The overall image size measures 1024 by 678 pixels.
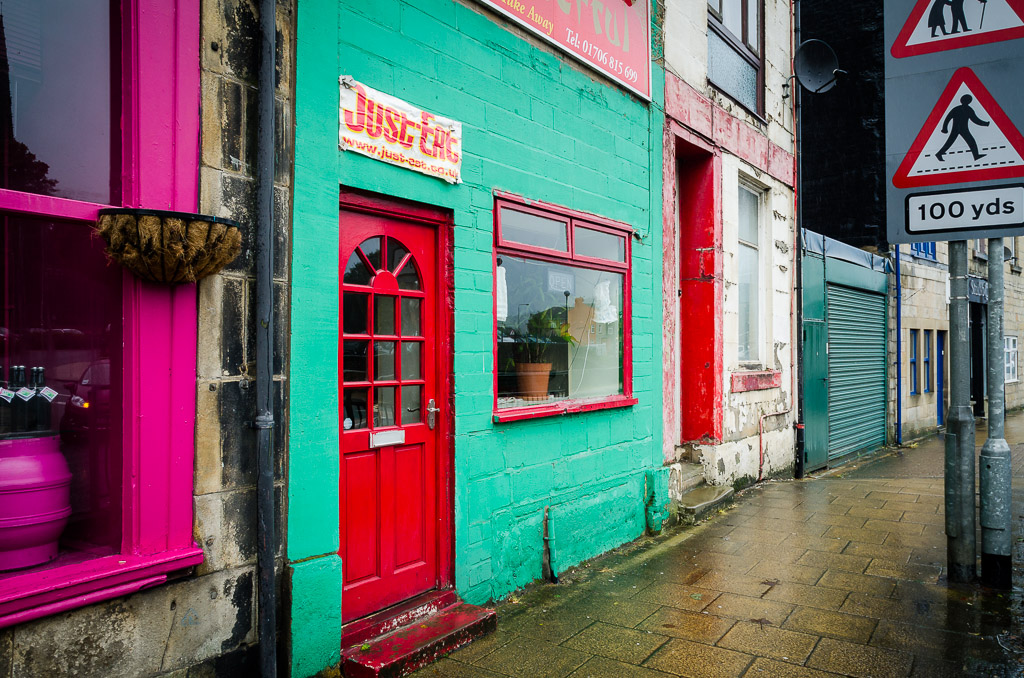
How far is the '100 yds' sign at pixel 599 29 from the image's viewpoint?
5.58 metres

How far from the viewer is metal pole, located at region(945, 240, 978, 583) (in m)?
5.36

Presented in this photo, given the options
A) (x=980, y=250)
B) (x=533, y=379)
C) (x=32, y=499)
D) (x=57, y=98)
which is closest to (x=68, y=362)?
(x=32, y=499)

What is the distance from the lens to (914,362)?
14.7m

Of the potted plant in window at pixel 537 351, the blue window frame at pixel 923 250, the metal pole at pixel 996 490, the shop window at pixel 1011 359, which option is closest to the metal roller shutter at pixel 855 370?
the blue window frame at pixel 923 250

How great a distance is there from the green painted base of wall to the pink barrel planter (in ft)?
3.60

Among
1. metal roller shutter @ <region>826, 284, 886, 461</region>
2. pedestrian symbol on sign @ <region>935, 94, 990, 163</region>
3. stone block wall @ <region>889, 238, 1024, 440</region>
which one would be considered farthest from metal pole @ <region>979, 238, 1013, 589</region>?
stone block wall @ <region>889, 238, 1024, 440</region>

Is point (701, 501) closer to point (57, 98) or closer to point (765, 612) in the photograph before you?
point (765, 612)

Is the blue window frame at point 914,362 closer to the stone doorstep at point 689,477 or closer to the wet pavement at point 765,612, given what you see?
the wet pavement at point 765,612

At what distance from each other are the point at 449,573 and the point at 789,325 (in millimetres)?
7156

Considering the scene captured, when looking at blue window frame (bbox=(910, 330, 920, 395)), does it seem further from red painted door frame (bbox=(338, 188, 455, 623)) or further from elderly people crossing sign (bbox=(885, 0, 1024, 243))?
red painted door frame (bbox=(338, 188, 455, 623))

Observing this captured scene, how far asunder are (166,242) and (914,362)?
1507 cm

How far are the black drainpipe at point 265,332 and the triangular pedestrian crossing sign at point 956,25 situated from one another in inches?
182

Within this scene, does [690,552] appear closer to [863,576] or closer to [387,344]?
[863,576]

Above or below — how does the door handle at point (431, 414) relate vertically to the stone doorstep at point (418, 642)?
above
